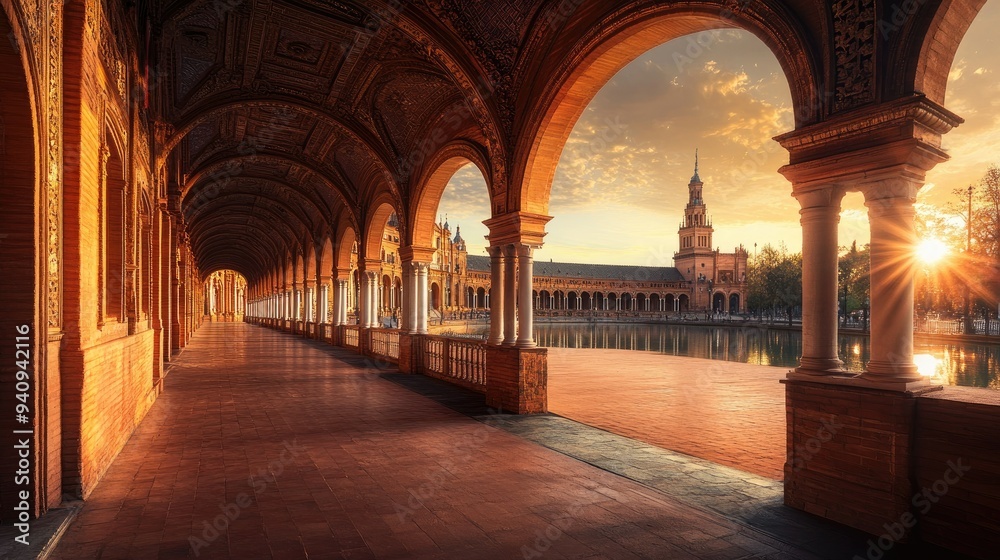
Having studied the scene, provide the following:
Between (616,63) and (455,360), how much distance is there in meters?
6.63

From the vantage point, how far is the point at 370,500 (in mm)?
4477

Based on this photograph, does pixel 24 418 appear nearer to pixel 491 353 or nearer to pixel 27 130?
pixel 27 130

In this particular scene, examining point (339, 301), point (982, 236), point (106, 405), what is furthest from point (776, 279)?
point (106, 405)

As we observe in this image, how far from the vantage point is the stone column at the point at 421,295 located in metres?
13.6

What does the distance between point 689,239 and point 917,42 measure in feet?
349

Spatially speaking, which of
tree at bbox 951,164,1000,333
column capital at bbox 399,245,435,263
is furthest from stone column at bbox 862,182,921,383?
tree at bbox 951,164,1000,333

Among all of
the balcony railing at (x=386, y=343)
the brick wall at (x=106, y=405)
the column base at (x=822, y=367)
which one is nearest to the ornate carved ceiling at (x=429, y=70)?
the column base at (x=822, y=367)

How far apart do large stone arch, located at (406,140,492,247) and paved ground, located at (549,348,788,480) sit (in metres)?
4.40

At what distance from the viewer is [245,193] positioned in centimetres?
2152

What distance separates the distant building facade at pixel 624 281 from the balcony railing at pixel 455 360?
56.2m

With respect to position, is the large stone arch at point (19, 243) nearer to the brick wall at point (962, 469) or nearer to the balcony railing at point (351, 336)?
the brick wall at point (962, 469)

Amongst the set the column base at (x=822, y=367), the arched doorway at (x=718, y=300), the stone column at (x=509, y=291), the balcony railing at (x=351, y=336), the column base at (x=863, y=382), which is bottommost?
the arched doorway at (x=718, y=300)

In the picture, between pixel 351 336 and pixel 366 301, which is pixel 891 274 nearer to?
pixel 366 301

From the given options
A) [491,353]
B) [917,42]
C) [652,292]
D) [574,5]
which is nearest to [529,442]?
[491,353]
